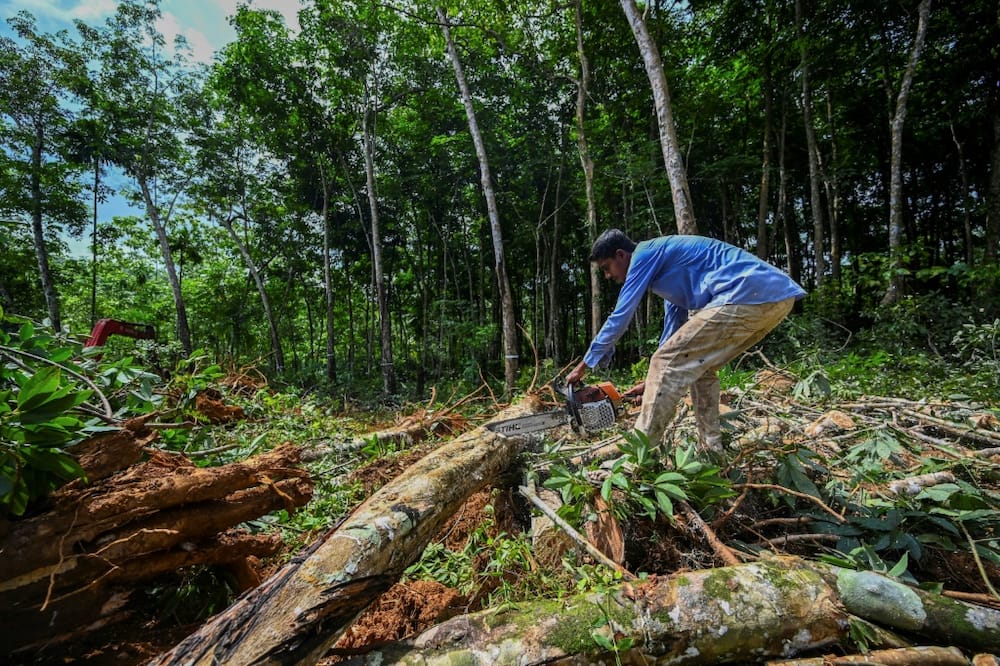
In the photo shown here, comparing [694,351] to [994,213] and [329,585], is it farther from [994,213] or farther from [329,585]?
[994,213]

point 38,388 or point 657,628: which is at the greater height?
point 38,388

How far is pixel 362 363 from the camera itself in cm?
2100

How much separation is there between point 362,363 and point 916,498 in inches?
830

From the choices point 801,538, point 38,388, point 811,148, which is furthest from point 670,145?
point 811,148

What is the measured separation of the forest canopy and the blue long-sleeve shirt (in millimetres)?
3019

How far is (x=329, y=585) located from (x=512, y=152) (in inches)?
497

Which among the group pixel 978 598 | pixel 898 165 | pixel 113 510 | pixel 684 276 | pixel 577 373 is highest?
pixel 898 165

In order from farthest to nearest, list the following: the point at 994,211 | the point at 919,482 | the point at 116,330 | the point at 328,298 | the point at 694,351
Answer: the point at 328,298
the point at 994,211
the point at 116,330
the point at 694,351
the point at 919,482

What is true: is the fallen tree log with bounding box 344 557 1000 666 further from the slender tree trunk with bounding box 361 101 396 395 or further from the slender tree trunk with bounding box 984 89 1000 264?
the slender tree trunk with bounding box 361 101 396 395

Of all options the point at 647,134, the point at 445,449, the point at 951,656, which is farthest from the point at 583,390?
the point at 647,134

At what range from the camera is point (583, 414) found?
9.52 feet

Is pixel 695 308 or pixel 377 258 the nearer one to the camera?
pixel 695 308

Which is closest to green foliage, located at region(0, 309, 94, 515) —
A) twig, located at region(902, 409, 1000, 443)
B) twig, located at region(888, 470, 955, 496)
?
twig, located at region(888, 470, 955, 496)

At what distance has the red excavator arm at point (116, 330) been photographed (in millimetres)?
5031
